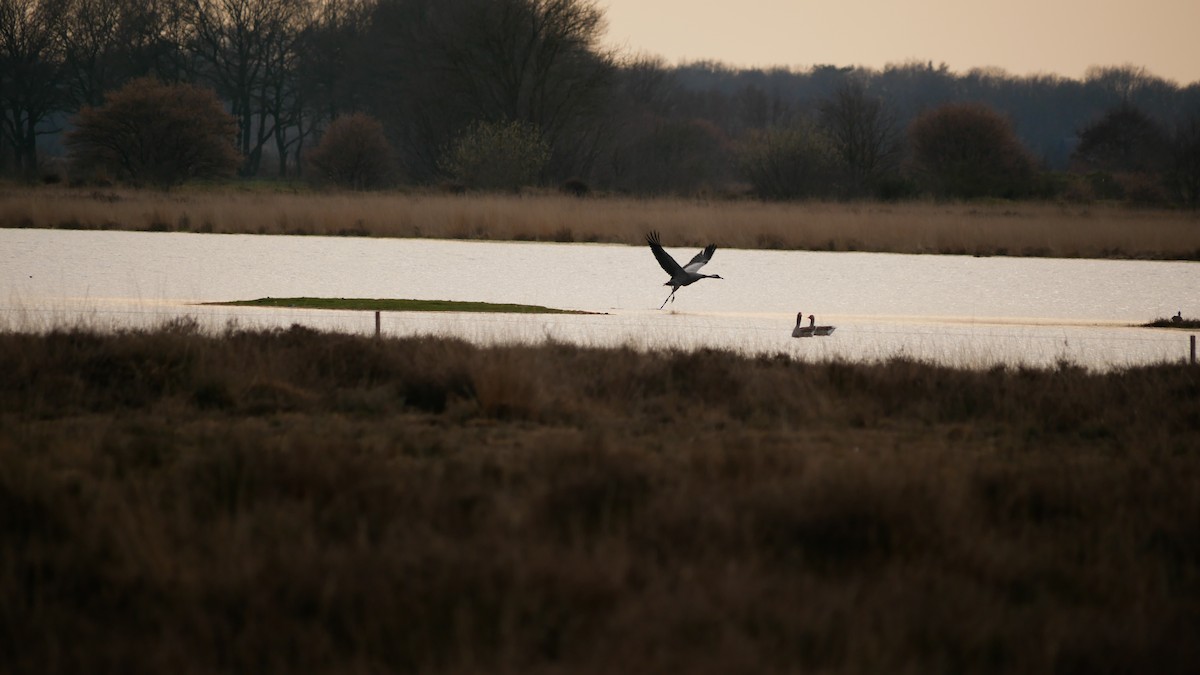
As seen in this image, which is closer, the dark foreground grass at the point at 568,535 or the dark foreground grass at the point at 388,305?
the dark foreground grass at the point at 568,535

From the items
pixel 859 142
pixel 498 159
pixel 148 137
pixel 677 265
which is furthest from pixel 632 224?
pixel 148 137

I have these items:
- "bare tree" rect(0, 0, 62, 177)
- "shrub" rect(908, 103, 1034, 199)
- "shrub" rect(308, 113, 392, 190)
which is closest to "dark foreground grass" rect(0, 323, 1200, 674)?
"shrub" rect(908, 103, 1034, 199)

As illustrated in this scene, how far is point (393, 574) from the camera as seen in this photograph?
5.26m

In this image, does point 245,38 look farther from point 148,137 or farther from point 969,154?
point 969,154

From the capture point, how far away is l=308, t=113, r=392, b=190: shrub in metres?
52.7

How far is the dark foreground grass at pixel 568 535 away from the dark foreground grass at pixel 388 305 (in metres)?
8.60

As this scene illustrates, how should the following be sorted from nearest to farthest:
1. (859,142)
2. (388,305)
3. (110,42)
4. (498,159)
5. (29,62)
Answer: (388,305), (498,159), (859,142), (29,62), (110,42)

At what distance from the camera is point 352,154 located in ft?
173

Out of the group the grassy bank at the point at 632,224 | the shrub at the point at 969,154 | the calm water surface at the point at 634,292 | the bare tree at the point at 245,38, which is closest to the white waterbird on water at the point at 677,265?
the calm water surface at the point at 634,292

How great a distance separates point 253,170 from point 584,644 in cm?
6660

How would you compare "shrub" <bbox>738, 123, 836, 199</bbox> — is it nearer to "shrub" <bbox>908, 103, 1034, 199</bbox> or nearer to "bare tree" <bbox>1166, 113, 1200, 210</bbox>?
"shrub" <bbox>908, 103, 1034, 199</bbox>

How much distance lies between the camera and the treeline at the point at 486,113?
48562 mm

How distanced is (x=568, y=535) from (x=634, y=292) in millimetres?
17936

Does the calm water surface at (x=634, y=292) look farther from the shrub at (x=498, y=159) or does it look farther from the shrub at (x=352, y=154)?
the shrub at (x=352, y=154)
